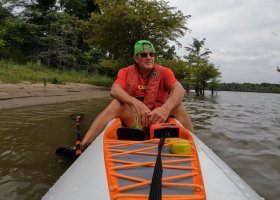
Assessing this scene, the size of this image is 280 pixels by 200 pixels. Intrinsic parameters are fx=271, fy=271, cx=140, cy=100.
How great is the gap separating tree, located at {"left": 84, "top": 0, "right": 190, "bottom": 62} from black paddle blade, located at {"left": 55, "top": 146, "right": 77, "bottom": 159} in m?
17.2

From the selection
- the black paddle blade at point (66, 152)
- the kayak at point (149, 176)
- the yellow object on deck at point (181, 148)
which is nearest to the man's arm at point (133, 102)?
the kayak at point (149, 176)

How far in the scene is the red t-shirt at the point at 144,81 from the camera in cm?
437

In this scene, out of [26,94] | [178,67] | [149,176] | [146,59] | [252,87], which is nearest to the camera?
[149,176]

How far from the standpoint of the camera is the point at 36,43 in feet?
76.5

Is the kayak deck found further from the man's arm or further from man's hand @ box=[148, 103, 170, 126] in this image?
the man's arm

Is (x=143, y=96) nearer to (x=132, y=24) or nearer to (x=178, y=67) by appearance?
(x=132, y=24)

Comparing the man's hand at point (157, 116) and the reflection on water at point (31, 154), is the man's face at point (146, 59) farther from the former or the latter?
the reflection on water at point (31, 154)

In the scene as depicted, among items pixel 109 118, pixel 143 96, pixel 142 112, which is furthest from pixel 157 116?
pixel 143 96

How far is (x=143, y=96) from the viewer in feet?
14.7

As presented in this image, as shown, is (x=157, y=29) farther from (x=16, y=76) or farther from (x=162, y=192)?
(x=162, y=192)

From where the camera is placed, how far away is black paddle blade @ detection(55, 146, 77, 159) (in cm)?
389

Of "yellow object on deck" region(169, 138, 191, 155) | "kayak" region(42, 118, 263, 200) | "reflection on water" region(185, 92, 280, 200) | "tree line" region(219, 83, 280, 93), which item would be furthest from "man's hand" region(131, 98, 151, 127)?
"tree line" region(219, 83, 280, 93)

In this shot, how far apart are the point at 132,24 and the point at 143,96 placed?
17294 mm

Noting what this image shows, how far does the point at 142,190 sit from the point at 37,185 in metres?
1.77
